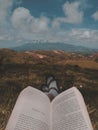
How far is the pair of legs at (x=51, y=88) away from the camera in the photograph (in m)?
6.83

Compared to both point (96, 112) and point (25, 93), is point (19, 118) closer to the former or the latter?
point (25, 93)

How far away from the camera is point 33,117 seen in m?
4.76

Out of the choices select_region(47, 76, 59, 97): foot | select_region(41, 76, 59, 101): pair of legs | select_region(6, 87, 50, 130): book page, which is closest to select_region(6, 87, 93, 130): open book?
select_region(6, 87, 50, 130): book page

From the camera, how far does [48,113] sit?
17.4 ft

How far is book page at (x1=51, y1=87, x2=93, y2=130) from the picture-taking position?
4484 millimetres

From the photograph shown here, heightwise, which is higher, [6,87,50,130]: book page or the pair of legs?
the pair of legs

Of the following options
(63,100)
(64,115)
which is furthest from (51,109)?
(64,115)

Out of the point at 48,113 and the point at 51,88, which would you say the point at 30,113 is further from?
the point at 51,88

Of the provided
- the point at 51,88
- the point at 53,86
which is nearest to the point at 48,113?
the point at 51,88

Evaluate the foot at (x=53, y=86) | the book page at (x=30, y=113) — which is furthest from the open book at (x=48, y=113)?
the foot at (x=53, y=86)

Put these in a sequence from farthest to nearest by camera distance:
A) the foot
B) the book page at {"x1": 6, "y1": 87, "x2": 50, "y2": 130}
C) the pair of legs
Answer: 1. the foot
2. the pair of legs
3. the book page at {"x1": 6, "y1": 87, "x2": 50, "y2": 130}

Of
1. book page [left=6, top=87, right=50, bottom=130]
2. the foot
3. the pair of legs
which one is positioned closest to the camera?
book page [left=6, top=87, right=50, bottom=130]

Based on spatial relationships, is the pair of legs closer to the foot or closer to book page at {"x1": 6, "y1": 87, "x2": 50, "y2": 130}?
the foot

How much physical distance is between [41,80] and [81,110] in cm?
670
